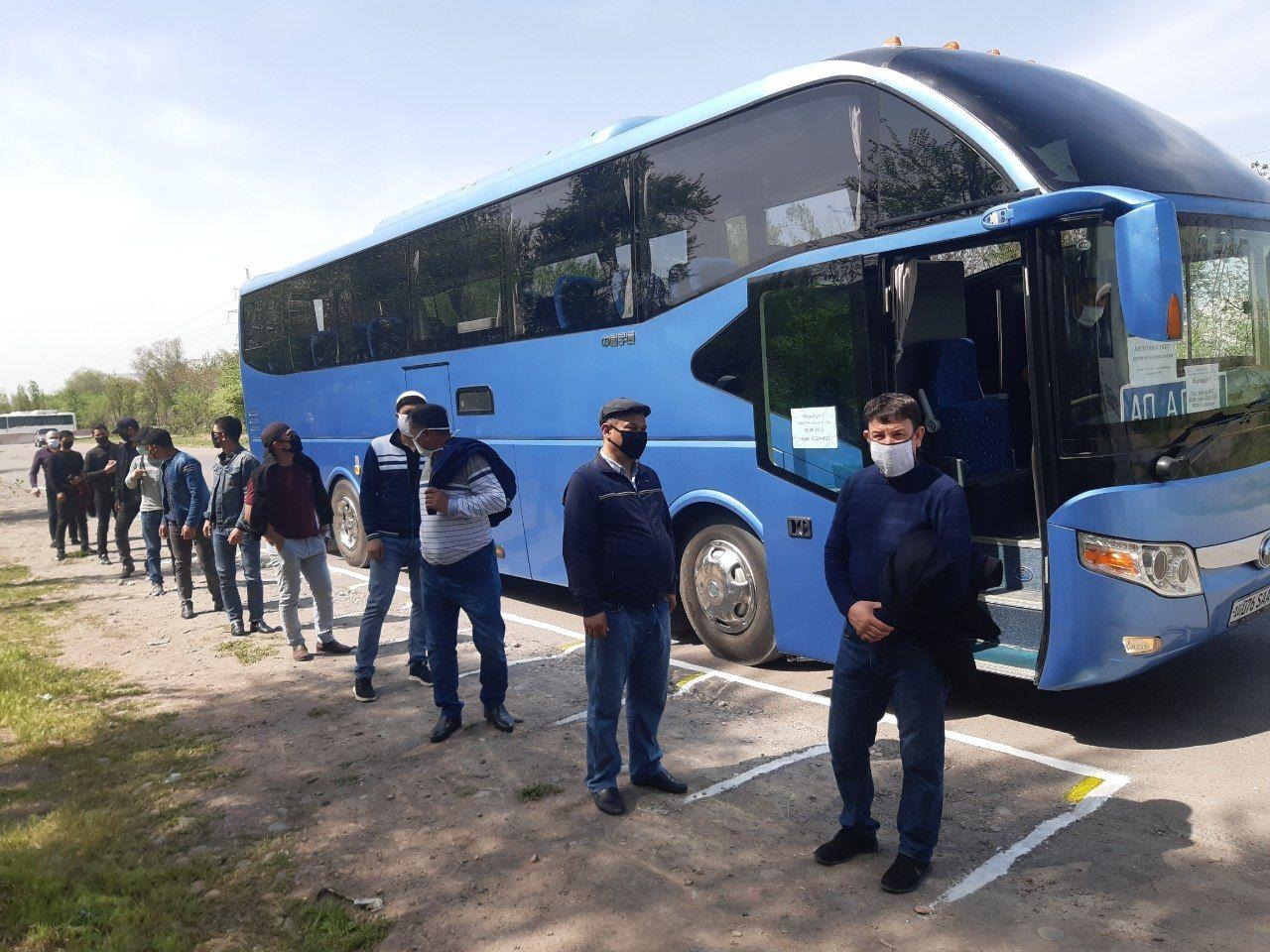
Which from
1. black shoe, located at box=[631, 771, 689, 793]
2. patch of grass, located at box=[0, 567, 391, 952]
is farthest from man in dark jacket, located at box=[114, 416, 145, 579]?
black shoe, located at box=[631, 771, 689, 793]

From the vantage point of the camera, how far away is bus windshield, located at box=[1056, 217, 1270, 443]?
4773 millimetres

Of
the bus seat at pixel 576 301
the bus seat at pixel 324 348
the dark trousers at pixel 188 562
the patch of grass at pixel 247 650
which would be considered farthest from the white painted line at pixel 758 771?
the bus seat at pixel 324 348

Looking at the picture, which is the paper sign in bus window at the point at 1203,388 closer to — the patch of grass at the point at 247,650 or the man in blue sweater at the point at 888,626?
the man in blue sweater at the point at 888,626

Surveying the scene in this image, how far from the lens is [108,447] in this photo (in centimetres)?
→ 1373

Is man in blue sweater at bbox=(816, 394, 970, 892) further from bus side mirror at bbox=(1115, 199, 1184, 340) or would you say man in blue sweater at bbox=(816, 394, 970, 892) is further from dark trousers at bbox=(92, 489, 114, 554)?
dark trousers at bbox=(92, 489, 114, 554)

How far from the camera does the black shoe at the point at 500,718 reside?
5789mm

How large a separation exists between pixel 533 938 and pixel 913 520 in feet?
6.54

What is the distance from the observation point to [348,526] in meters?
12.3

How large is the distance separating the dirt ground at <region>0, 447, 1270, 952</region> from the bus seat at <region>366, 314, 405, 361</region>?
14.0ft

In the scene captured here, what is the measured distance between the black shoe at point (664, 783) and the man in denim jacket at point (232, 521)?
205 inches

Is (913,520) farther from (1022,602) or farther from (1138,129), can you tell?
(1138,129)

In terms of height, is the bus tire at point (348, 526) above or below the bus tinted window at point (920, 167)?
below

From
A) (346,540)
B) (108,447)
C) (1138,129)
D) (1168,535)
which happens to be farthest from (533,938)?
(108,447)

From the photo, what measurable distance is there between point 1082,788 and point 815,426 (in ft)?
7.75
